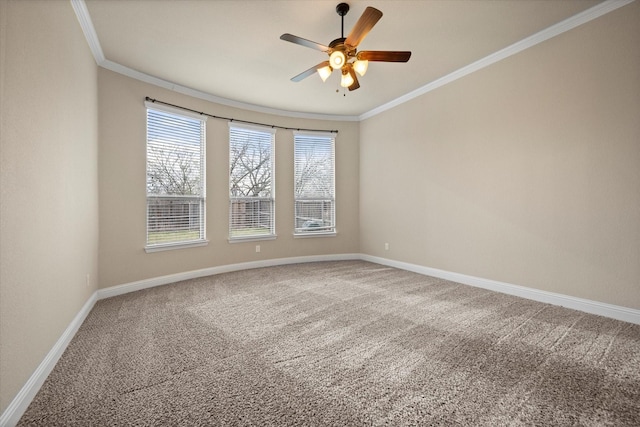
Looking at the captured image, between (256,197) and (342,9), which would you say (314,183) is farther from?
(342,9)

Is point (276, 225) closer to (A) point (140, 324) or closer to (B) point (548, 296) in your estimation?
(A) point (140, 324)

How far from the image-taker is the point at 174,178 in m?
4.27

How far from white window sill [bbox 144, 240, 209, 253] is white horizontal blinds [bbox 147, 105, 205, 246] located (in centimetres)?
4

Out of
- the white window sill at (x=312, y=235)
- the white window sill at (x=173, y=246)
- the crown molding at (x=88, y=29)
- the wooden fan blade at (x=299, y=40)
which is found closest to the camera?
the wooden fan blade at (x=299, y=40)

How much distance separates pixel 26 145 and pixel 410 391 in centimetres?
273

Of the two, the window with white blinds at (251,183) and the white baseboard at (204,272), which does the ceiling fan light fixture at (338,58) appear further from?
the white baseboard at (204,272)

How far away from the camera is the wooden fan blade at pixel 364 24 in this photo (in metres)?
2.17

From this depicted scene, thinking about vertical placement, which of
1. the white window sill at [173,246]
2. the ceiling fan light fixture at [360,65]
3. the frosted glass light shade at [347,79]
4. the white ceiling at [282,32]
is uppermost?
the white ceiling at [282,32]

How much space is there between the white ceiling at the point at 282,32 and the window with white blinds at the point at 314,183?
4.93 ft

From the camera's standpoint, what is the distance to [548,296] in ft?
10.6

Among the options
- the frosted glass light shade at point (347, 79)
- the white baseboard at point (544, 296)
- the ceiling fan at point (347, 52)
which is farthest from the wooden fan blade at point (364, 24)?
the white baseboard at point (544, 296)

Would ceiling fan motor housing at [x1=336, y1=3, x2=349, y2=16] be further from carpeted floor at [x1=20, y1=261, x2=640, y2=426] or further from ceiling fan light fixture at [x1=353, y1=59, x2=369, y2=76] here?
carpeted floor at [x1=20, y1=261, x2=640, y2=426]

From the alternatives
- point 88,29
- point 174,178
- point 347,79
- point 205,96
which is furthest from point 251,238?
point 88,29

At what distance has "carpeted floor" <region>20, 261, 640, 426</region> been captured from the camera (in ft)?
5.06
